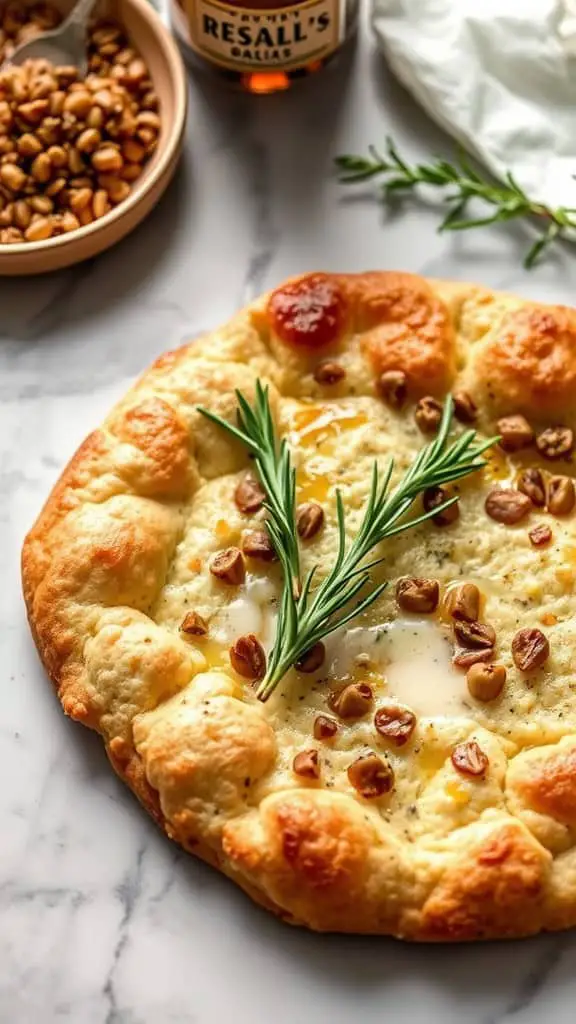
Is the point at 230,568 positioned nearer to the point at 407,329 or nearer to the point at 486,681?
the point at 486,681

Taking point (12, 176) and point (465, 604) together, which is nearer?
point (465, 604)

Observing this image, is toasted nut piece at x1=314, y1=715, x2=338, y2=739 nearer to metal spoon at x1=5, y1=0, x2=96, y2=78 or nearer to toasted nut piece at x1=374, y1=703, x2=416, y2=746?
toasted nut piece at x1=374, y1=703, x2=416, y2=746

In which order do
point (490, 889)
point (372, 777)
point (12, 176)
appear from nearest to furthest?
point (490, 889) → point (372, 777) → point (12, 176)

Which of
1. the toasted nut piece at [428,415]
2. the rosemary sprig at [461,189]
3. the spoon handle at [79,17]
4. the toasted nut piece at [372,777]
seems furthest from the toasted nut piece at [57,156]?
the toasted nut piece at [372,777]

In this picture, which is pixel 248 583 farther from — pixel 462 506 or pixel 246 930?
pixel 246 930

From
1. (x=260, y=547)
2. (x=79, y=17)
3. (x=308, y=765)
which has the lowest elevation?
(x=308, y=765)

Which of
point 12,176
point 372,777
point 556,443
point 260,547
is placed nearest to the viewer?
point 372,777

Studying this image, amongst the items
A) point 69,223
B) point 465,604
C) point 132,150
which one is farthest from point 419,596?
point 132,150

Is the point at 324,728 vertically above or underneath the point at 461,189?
underneath
